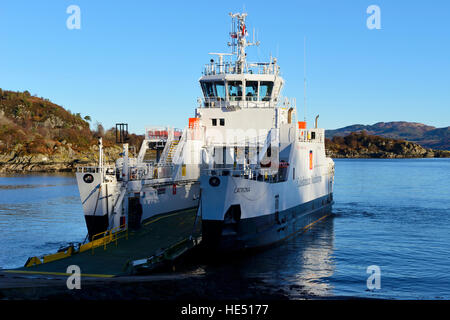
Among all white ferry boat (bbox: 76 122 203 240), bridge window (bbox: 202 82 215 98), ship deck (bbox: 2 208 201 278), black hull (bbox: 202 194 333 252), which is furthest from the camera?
bridge window (bbox: 202 82 215 98)

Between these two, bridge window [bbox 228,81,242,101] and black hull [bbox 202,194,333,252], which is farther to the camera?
bridge window [bbox 228,81,242,101]

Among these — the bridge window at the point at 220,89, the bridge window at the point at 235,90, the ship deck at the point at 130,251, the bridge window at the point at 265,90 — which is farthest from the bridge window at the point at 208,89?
the ship deck at the point at 130,251

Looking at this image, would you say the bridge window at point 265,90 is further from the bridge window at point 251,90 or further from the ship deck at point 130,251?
the ship deck at point 130,251

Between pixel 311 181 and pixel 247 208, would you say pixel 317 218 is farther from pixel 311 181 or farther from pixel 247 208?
pixel 247 208

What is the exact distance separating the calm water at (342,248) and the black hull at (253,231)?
0.62 metres

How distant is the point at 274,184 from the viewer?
21.5 meters

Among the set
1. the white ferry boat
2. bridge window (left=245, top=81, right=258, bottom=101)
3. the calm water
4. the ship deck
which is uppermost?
bridge window (left=245, top=81, right=258, bottom=101)

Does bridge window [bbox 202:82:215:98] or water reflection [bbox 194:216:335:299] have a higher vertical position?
bridge window [bbox 202:82:215:98]

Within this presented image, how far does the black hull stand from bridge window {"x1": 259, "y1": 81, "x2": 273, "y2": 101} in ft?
24.1

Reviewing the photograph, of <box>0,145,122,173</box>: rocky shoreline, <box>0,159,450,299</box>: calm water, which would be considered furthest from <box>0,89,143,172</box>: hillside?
<box>0,159,450,299</box>: calm water

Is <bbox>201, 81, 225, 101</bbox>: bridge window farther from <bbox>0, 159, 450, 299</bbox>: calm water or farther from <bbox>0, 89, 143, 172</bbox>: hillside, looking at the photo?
<bbox>0, 89, 143, 172</bbox>: hillside

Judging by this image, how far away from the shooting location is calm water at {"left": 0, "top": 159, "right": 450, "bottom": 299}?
58.0ft

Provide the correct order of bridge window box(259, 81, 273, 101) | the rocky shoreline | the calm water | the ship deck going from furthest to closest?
1. the rocky shoreline
2. bridge window box(259, 81, 273, 101)
3. the calm water
4. the ship deck
